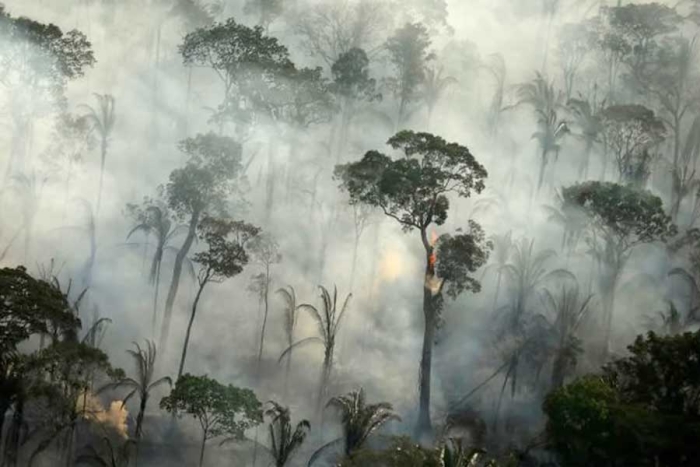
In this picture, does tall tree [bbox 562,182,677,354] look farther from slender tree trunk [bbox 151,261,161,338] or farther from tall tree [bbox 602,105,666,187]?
slender tree trunk [bbox 151,261,161,338]

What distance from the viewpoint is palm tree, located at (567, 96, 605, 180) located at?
71938 millimetres

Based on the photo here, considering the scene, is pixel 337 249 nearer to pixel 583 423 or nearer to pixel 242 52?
pixel 242 52

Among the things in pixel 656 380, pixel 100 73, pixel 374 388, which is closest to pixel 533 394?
pixel 374 388

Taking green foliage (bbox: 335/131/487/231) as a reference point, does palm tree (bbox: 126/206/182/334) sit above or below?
below

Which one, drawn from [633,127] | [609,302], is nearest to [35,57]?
[609,302]

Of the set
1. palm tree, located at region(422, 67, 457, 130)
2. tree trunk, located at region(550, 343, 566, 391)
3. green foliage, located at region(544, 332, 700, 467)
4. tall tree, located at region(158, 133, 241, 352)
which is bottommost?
green foliage, located at region(544, 332, 700, 467)

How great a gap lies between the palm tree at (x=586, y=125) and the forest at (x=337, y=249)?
76 centimetres

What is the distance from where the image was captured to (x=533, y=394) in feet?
177

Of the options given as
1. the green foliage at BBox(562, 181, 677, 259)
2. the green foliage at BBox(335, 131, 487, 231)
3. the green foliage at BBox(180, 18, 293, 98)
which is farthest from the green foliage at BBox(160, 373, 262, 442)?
the green foliage at BBox(180, 18, 293, 98)

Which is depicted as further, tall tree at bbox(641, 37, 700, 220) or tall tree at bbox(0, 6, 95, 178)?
tall tree at bbox(641, 37, 700, 220)

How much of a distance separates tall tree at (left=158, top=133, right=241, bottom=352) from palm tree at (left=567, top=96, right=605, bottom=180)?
33.9m

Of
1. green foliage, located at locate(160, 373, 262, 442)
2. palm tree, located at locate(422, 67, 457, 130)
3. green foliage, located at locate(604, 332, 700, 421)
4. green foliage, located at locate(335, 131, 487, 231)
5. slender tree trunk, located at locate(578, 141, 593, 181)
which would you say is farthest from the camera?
palm tree, located at locate(422, 67, 457, 130)

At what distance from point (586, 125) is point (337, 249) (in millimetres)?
28106

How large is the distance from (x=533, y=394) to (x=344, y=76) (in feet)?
114
